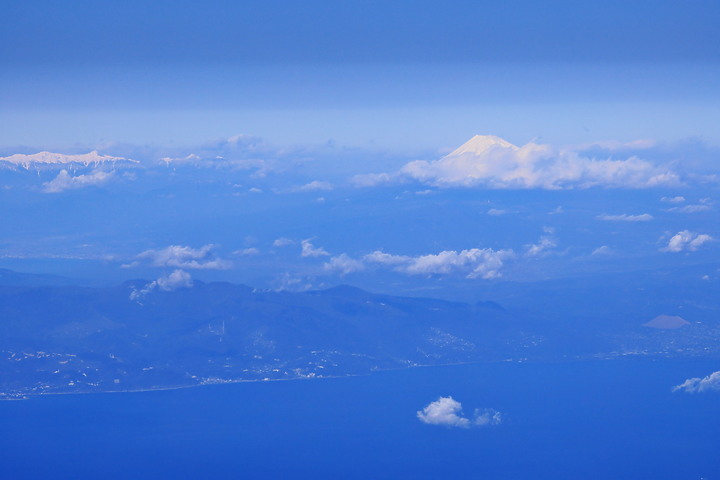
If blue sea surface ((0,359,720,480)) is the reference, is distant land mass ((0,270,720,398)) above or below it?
above

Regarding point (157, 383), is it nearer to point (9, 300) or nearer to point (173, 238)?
point (9, 300)

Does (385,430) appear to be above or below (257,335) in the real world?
below

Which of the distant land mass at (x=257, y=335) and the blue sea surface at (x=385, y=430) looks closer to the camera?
the blue sea surface at (x=385, y=430)

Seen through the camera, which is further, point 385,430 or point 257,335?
point 257,335

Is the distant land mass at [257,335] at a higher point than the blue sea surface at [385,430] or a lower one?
higher

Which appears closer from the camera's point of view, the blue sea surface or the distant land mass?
the blue sea surface
